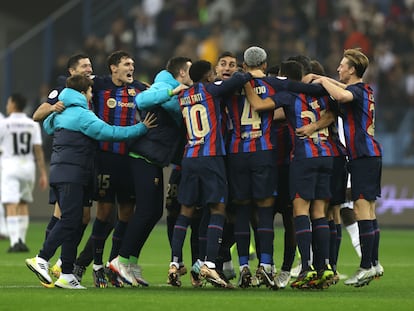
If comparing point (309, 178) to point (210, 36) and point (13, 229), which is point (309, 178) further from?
point (210, 36)

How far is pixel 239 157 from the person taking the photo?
1165 cm

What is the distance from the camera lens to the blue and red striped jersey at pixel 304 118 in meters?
11.6

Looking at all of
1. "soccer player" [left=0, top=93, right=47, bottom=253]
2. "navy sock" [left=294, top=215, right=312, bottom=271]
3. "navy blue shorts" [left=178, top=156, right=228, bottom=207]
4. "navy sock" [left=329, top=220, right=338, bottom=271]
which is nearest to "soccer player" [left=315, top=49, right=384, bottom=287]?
"navy sock" [left=329, top=220, right=338, bottom=271]

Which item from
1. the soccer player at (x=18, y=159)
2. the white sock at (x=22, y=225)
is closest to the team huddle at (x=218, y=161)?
the white sock at (x=22, y=225)

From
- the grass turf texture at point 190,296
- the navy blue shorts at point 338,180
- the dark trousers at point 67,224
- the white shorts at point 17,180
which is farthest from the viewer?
the white shorts at point 17,180

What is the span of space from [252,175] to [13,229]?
7.29 metres

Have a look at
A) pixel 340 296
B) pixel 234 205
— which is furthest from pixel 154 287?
pixel 340 296

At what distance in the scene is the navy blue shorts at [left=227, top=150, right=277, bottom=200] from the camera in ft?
38.0

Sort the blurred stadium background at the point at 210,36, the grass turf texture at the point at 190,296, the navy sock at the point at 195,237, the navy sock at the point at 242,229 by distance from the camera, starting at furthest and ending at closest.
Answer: the blurred stadium background at the point at 210,36
the navy sock at the point at 195,237
the navy sock at the point at 242,229
the grass turf texture at the point at 190,296

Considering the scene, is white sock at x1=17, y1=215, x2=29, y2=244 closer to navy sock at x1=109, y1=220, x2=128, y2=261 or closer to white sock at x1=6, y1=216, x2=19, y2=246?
white sock at x1=6, y1=216, x2=19, y2=246

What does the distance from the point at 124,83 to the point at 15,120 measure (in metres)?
6.57

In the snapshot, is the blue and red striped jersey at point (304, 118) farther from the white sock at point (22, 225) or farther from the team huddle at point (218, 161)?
the white sock at point (22, 225)

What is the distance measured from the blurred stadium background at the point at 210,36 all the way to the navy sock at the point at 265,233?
13.5 m

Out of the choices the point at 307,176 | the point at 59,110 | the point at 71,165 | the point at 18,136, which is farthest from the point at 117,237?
the point at 18,136
